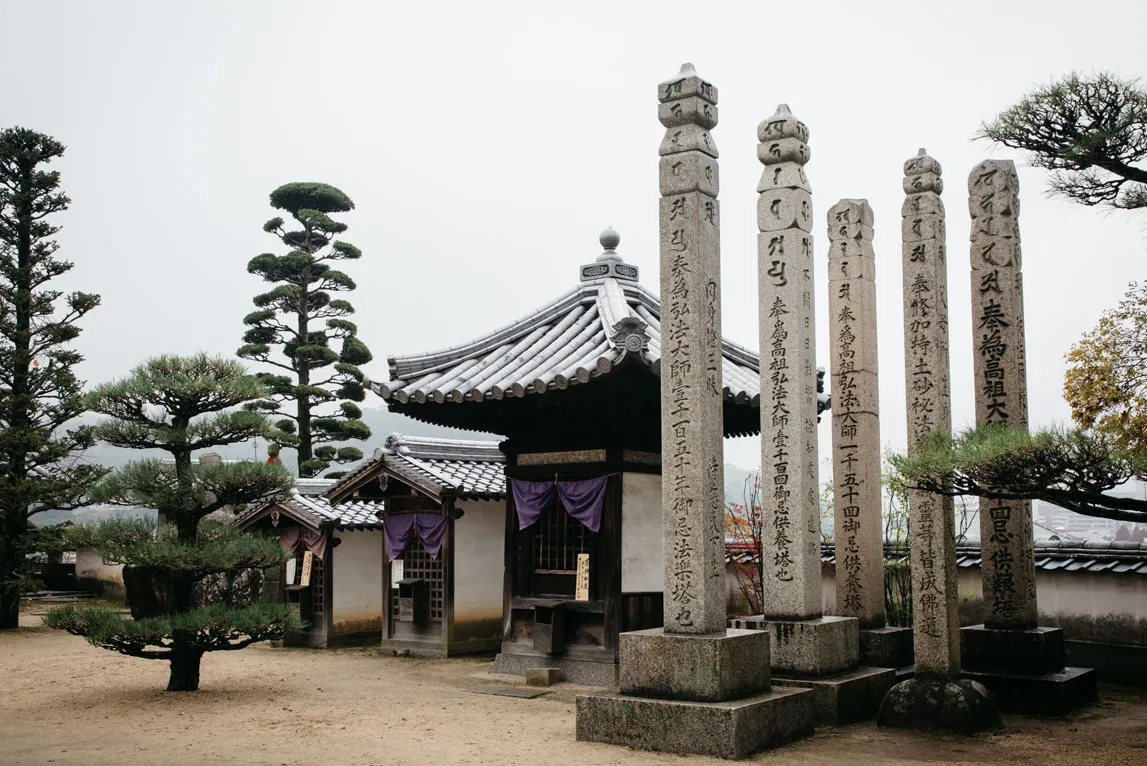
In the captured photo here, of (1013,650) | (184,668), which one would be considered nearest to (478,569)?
(184,668)

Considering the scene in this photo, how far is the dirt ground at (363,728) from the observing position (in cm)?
804

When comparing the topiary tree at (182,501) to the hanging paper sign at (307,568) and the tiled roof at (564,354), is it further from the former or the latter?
the hanging paper sign at (307,568)

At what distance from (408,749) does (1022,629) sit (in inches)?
264

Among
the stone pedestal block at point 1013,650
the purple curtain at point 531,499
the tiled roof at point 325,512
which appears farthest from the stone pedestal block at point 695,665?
the tiled roof at point 325,512

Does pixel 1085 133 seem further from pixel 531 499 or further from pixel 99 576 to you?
pixel 99 576

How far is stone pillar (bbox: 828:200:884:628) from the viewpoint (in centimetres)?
1144

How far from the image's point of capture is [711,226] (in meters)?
8.98

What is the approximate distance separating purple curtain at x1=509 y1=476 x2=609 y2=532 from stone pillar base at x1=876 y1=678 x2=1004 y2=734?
5344 mm

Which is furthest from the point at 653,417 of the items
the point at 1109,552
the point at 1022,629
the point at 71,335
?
the point at 71,335

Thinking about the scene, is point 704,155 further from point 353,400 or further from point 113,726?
point 353,400

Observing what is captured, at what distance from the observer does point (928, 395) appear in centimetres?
965

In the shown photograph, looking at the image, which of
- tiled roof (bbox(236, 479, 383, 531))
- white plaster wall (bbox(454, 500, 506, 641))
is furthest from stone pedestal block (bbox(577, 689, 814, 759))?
tiled roof (bbox(236, 479, 383, 531))

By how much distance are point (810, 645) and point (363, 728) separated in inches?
176

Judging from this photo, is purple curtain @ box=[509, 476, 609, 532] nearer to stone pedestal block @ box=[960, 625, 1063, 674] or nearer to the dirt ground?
the dirt ground
